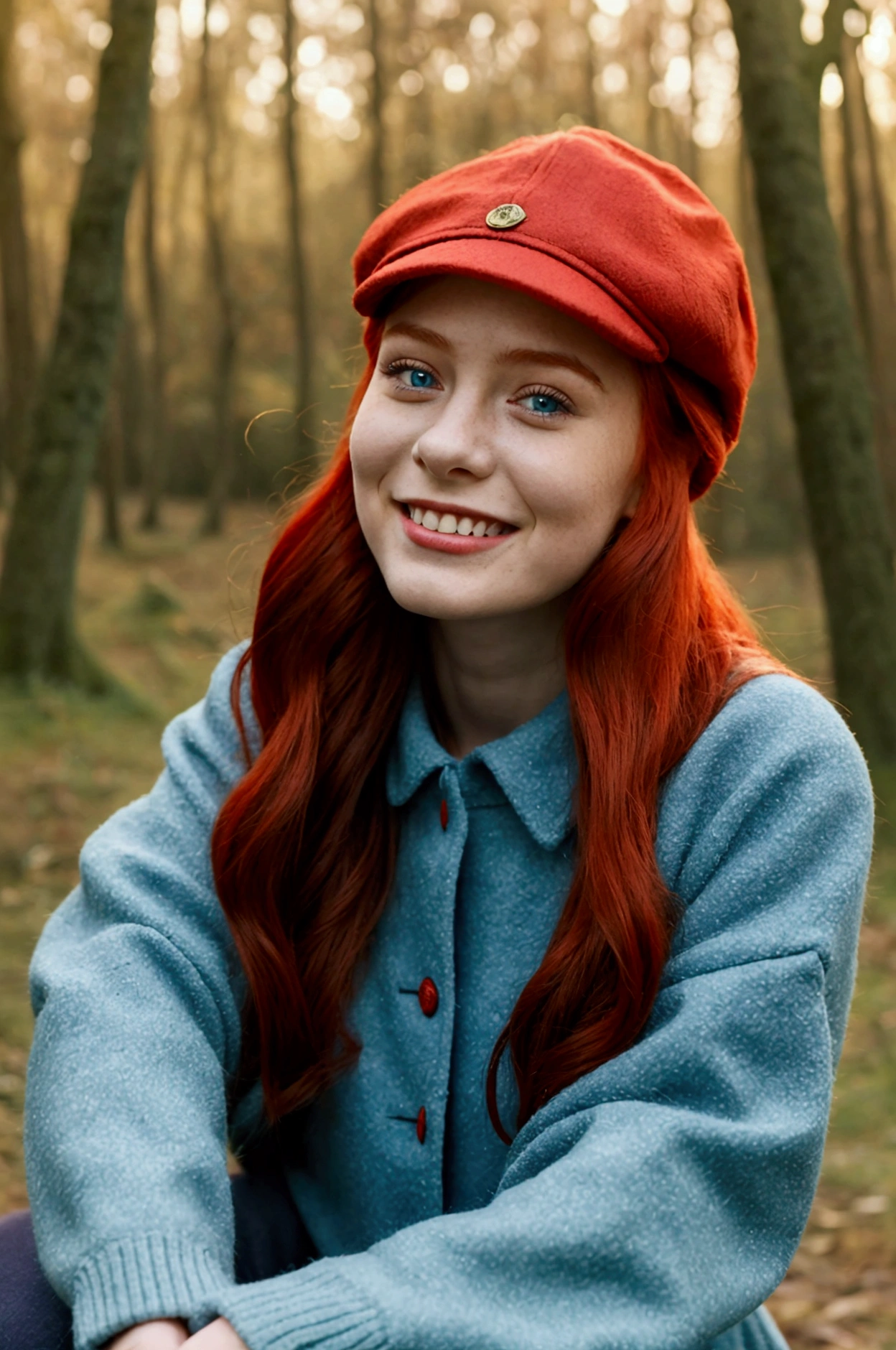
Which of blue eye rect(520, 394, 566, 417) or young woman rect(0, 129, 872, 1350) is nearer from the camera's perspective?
young woman rect(0, 129, 872, 1350)

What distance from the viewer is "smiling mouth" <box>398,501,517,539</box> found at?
5.95 ft

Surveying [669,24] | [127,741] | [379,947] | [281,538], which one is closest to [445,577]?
[281,538]

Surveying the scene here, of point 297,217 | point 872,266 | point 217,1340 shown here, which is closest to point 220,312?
point 297,217

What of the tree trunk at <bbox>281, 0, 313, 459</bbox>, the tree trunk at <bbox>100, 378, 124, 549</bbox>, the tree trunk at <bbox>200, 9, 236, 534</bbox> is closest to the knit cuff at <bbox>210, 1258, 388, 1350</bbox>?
the tree trunk at <bbox>100, 378, 124, 549</bbox>

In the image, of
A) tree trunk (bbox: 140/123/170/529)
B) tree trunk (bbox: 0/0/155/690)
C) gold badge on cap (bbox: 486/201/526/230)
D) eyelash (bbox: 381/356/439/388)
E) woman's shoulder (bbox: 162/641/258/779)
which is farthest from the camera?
tree trunk (bbox: 140/123/170/529)

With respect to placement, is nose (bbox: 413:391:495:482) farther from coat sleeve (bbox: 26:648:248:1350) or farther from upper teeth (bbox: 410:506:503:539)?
coat sleeve (bbox: 26:648:248:1350)

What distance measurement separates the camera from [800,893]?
62.7 inches

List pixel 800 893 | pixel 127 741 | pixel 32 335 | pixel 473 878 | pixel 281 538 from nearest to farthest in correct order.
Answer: pixel 800 893 → pixel 473 878 → pixel 281 538 → pixel 127 741 → pixel 32 335

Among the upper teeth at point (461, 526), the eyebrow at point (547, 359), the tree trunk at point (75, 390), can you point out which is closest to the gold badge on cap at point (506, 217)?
the eyebrow at point (547, 359)

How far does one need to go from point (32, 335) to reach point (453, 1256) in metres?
10.2

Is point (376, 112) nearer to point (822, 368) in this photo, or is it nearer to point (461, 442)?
point (822, 368)

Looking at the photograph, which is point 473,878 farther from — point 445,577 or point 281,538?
point 281,538

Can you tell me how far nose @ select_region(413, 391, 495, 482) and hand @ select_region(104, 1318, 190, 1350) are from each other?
3.56 ft

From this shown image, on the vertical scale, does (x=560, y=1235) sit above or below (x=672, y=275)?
below
